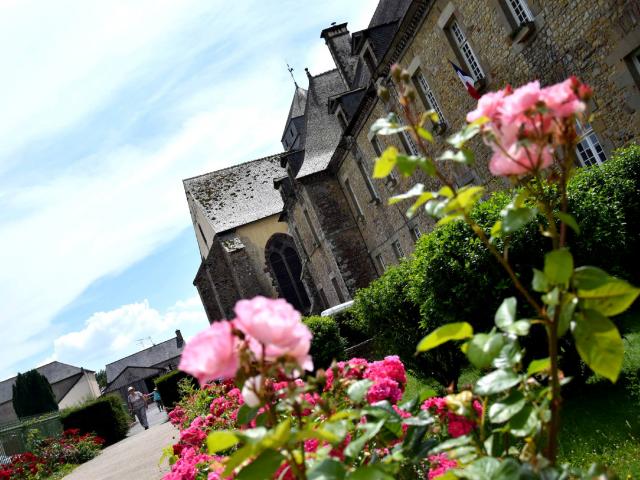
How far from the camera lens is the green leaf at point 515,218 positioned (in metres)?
1.57

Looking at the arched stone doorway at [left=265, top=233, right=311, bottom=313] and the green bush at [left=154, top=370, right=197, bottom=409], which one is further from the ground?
the arched stone doorway at [left=265, top=233, right=311, bottom=313]

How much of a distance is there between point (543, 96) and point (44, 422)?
27095 mm

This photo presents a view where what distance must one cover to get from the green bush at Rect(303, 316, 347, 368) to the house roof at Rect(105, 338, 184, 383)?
66.3m

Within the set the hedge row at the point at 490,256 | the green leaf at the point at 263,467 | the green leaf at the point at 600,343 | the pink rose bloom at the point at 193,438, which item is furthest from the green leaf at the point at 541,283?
the hedge row at the point at 490,256

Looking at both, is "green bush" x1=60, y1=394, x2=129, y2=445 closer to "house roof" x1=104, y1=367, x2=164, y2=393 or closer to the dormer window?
the dormer window

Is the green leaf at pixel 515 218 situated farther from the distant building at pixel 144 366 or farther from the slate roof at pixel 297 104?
the distant building at pixel 144 366

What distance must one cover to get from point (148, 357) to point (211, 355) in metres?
82.1

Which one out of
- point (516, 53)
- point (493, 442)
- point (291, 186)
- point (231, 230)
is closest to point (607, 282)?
point (493, 442)

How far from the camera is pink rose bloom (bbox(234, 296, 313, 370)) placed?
1.31m

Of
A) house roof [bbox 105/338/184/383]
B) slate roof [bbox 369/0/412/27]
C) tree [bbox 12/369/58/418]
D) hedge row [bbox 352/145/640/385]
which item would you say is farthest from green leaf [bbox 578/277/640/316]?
house roof [bbox 105/338/184/383]

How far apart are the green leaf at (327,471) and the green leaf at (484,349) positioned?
0.43m

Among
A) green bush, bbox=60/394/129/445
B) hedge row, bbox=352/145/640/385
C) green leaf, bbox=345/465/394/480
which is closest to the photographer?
green leaf, bbox=345/465/394/480

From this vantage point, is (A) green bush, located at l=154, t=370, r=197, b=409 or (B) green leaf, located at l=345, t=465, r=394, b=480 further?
(A) green bush, located at l=154, t=370, r=197, b=409

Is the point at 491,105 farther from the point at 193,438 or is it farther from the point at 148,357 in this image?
the point at 148,357
